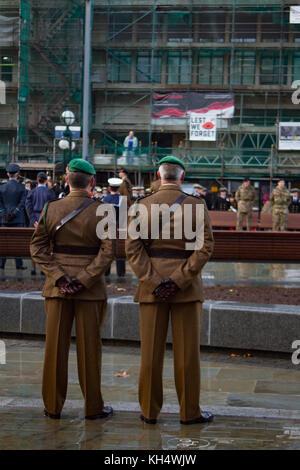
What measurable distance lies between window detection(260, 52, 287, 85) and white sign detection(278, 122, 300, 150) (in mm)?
4173

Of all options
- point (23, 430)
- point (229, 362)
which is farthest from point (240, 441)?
point (229, 362)

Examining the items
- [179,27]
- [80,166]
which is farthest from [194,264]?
[179,27]

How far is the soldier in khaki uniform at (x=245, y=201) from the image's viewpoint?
22.5 meters

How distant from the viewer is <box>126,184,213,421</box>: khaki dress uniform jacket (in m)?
5.29

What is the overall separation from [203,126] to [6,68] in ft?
40.8

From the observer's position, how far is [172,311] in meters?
5.39

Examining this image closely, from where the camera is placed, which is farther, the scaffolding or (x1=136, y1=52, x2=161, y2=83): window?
(x1=136, y1=52, x2=161, y2=83): window

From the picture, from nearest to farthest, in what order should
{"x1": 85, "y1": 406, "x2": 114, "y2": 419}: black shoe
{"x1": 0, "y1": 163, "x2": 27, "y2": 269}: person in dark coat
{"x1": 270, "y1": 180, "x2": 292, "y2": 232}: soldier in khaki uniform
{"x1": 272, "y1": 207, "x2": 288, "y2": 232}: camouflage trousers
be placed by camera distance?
{"x1": 85, "y1": 406, "x2": 114, "y2": 419}: black shoe
{"x1": 0, "y1": 163, "x2": 27, "y2": 269}: person in dark coat
{"x1": 270, "y1": 180, "x2": 292, "y2": 232}: soldier in khaki uniform
{"x1": 272, "y1": 207, "x2": 288, "y2": 232}: camouflage trousers

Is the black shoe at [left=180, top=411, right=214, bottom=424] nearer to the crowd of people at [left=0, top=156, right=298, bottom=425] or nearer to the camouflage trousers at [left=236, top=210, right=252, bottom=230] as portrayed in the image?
the crowd of people at [left=0, top=156, right=298, bottom=425]

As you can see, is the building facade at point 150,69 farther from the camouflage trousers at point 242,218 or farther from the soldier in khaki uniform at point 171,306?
the soldier in khaki uniform at point 171,306

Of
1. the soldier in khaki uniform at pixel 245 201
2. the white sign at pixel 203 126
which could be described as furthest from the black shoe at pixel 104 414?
the white sign at pixel 203 126

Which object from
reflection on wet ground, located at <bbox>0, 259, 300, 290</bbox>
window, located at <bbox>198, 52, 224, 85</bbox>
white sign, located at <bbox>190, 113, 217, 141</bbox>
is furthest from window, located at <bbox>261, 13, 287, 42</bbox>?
reflection on wet ground, located at <bbox>0, 259, 300, 290</bbox>

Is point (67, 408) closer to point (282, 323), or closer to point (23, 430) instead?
point (23, 430)

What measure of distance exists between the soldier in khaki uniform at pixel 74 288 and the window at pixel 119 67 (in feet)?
125
